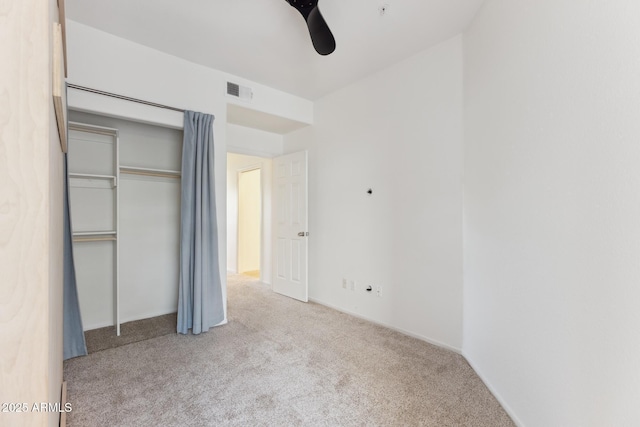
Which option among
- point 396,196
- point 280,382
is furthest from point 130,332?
point 396,196

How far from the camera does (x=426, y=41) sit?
8.88 ft

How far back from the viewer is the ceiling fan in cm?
189

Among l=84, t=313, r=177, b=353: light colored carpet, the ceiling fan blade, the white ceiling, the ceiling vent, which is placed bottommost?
l=84, t=313, r=177, b=353: light colored carpet

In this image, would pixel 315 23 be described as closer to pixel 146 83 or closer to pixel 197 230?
pixel 146 83

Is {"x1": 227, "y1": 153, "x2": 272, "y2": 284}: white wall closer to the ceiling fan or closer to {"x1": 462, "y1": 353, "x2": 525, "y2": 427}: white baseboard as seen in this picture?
the ceiling fan

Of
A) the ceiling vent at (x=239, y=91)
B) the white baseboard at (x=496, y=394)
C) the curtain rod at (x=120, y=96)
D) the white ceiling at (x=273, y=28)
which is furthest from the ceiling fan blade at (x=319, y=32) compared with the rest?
the white baseboard at (x=496, y=394)

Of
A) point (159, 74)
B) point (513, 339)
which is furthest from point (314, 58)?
point (513, 339)

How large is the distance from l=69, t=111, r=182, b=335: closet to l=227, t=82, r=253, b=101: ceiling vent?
31.7 inches

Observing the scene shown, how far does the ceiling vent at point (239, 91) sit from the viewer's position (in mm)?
3326

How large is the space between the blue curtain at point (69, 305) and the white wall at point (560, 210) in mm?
3145

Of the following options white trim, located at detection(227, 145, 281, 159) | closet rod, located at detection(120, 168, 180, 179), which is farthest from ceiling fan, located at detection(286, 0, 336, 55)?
white trim, located at detection(227, 145, 281, 159)

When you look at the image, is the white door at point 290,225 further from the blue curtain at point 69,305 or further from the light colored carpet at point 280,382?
the blue curtain at point 69,305
